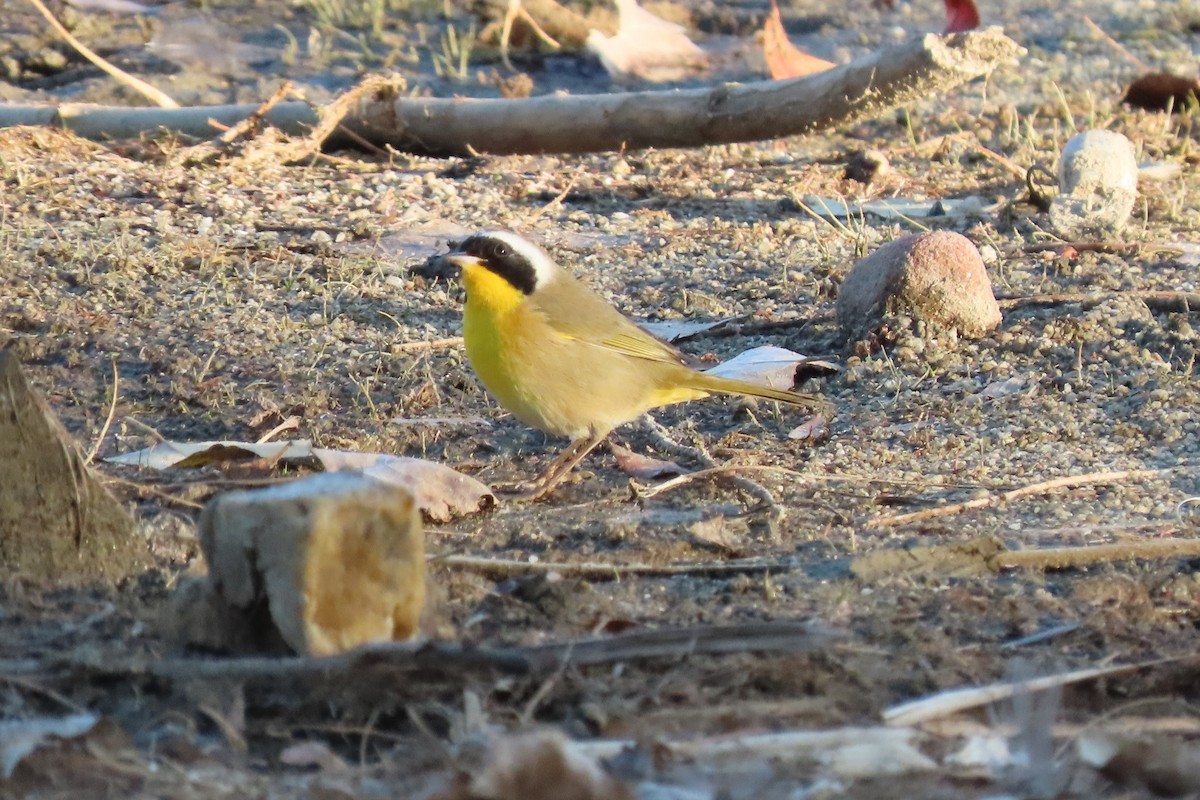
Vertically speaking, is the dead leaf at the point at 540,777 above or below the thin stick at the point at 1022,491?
above

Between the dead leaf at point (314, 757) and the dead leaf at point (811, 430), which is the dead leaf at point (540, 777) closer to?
the dead leaf at point (314, 757)

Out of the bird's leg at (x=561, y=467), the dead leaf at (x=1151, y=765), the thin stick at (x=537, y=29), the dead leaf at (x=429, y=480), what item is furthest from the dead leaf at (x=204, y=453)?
the thin stick at (x=537, y=29)

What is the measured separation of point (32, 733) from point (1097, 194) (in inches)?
223

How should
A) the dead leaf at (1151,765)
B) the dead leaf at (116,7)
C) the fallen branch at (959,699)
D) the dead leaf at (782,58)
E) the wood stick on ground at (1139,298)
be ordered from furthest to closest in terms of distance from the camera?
1. the dead leaf at (116,7)
2. the dead leaf at (782,58)
3. the wood stick on ground at (1139,298)
4. the fallen branch at (959,699)
5. the dead leaf at (1151,765)

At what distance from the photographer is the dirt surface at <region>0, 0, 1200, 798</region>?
10.2 feet

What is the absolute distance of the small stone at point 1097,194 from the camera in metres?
7.23

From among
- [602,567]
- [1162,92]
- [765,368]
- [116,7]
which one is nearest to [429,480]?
[602,567]

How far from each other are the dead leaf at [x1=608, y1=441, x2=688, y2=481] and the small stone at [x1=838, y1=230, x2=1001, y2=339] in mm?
1234

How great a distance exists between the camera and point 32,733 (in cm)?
295

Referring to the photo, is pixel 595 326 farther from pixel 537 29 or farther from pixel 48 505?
pixel 537 29

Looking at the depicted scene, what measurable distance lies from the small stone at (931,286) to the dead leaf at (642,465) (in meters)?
1.23

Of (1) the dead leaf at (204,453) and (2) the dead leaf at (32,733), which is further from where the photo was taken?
(1) the dead leaf at (204,453)

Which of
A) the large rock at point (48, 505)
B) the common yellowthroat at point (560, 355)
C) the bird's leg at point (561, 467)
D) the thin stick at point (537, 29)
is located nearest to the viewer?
the large rock at point (48, 505)

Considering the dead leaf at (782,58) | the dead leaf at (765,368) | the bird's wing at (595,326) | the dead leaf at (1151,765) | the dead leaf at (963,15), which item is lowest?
the dead leaf at (765,368)
